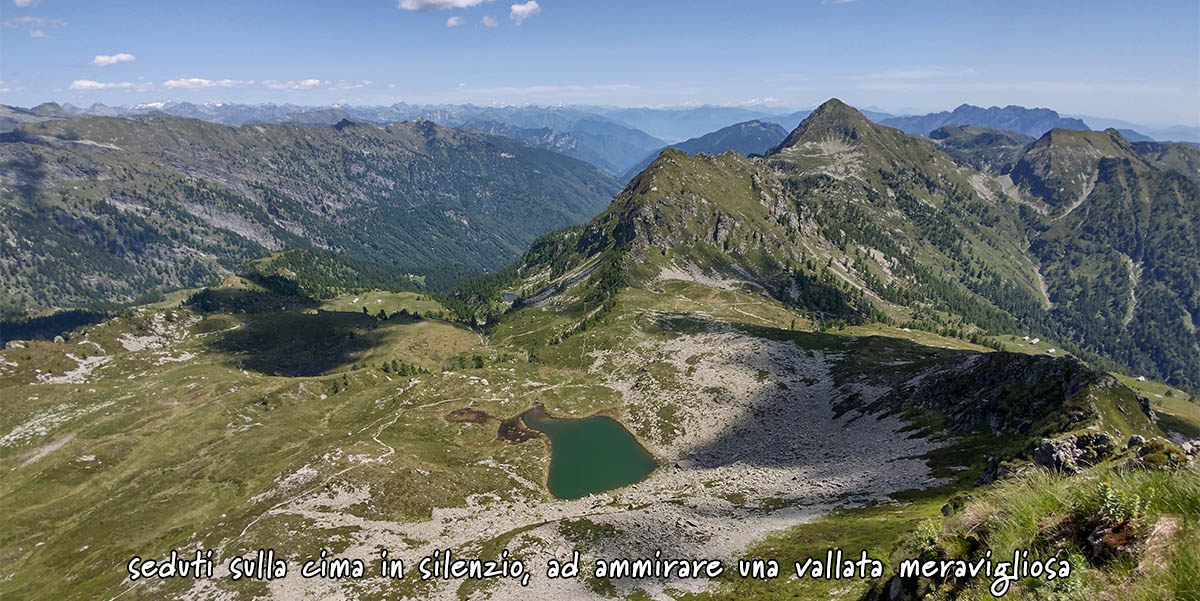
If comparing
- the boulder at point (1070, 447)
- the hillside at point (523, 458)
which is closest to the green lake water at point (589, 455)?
the hillside at point (523, 458)

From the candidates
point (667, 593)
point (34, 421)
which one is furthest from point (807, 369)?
point (34, 421)

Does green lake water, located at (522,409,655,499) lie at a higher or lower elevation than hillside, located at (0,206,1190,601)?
lower

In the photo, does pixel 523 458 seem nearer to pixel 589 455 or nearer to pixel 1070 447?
pixel 589 455

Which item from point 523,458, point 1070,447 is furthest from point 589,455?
point 1070,447

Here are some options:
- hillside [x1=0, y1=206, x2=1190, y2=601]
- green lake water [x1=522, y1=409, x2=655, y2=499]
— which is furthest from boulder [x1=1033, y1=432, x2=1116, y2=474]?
green lake water [x1=522, y1=409, x2=655, y2=499]

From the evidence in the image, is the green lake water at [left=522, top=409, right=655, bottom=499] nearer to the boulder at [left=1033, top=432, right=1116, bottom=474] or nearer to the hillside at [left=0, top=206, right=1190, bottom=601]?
the hillside at [left=0, top=206, right=1190, bottom=601]

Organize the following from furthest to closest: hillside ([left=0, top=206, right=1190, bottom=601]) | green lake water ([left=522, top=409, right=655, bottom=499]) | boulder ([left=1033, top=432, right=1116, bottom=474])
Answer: green lake water ([left=522, top=409, right=655, bottom=499]) → hillside ([left=0, top=206, right=1190, bottom=601]) → boulder ([left=1033, top=432, right=1116, bottom=474])

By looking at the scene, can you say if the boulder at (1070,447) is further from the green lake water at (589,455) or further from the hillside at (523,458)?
the green lake water at (589,455)

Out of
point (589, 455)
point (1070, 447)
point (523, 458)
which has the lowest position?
point (589, 455)

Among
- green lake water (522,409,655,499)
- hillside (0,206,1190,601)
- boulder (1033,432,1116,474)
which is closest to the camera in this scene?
boulder (1033,432,1116,474)
